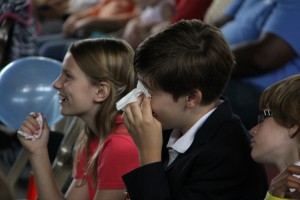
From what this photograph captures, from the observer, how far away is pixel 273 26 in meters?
2.95

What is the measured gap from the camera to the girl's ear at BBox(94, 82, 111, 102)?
2098 millimetres

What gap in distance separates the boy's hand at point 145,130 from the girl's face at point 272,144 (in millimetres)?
226

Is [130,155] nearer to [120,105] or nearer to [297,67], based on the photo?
[120,105]

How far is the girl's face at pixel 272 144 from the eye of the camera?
1607 mm

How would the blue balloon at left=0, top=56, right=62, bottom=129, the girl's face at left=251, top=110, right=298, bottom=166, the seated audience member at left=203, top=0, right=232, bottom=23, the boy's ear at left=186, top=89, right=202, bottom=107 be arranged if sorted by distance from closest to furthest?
the girl's face at left=251, top=110, right=298, bottom=166 < the boy's ear at left=186, top=89, right=202, bottom=107 < the blue balloon at left=0, top=56, right=62, bottom=129 < the seated audience member at left=203, top=0, right=232, bottom=23

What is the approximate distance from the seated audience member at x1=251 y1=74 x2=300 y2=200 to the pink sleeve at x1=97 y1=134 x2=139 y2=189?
1.48 feet

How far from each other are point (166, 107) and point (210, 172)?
19 cm

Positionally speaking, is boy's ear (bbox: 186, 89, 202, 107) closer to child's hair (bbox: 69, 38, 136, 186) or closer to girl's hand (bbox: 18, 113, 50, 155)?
child's hair (bbox: 69, 38, 136, 186)

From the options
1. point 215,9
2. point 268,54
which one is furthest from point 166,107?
point 215,9

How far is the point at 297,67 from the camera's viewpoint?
293 cm

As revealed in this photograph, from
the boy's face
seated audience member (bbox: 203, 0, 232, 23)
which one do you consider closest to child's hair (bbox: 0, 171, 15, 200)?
the boy's face

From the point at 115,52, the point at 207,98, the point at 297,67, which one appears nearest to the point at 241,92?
the point at 297,67

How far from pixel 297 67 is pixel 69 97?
1.16m

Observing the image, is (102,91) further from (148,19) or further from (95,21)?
(95,21)
